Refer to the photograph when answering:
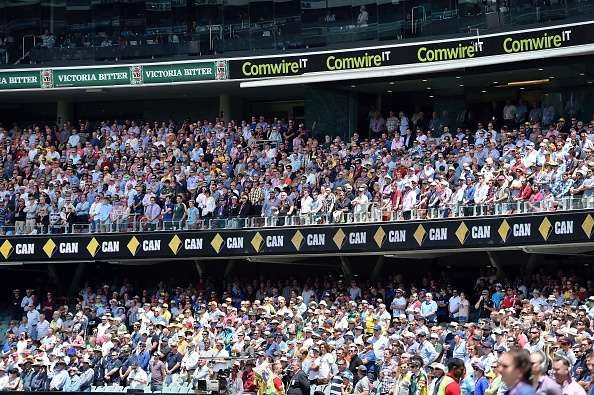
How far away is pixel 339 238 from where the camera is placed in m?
30.0

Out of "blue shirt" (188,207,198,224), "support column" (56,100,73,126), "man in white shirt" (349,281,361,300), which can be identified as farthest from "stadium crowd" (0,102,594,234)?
"support column" (56,100,73,126)

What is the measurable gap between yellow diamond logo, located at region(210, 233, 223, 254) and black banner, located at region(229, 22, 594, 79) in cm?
608

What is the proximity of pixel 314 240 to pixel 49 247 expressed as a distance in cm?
754

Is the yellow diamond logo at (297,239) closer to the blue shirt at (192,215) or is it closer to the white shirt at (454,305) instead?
the blue shirt at (192,215)

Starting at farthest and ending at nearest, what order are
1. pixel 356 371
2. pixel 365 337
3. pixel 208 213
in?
pixel 208 213 → pixel 365 337 → pixel 356 371

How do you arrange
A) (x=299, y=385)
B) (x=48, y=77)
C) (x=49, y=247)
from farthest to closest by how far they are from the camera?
1. (x=48, y=77)
2. (x=49, y=247)
3. (x=299, y=385)

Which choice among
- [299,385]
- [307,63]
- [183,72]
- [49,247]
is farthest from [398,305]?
[183,72]

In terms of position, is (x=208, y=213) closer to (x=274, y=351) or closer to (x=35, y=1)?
(x=274, y=351)

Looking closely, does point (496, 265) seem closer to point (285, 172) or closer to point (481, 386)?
point (285, 172)

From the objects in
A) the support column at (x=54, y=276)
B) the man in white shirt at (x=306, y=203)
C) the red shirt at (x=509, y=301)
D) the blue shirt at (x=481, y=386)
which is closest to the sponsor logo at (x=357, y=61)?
the man in white shirt at (x=306, y=203)

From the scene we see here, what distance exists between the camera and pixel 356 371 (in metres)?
22.8

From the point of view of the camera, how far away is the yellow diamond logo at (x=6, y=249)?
111 feet

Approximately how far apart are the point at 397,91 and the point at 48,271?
36.5ft

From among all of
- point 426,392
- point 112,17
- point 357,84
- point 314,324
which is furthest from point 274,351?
point 112,17
